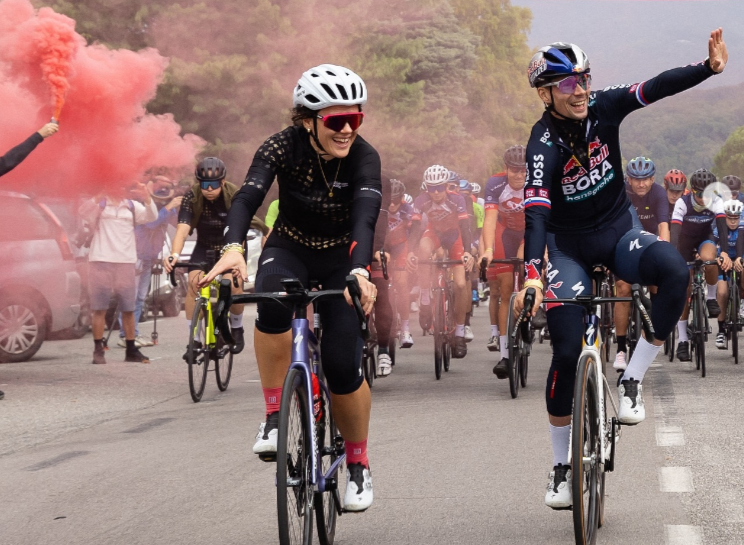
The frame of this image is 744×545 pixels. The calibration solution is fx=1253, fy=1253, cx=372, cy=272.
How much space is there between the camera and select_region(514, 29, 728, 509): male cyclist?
575 cm

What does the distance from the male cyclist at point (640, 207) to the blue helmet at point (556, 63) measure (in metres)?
6.35

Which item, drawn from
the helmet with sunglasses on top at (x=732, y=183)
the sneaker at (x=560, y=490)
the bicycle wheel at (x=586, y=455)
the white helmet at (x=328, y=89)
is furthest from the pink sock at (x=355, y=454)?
the helmet with sunglasses on top at (x=732, y=183)

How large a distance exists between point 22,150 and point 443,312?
15.9 feet

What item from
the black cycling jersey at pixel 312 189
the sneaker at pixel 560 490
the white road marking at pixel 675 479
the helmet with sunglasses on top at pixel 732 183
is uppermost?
the helmet with sunglasses on top at pixel 732 183

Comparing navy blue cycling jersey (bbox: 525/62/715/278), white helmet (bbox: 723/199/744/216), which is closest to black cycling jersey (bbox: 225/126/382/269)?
navy blue cycling jersey (bbox: 525/62/715/278)

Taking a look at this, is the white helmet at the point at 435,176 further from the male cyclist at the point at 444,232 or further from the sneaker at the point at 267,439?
the sneaker at the point at 267,439

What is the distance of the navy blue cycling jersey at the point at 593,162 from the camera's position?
231 inches

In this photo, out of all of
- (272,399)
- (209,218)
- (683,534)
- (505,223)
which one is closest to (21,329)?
(209,218)

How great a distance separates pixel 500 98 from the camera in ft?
242

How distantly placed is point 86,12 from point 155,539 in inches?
880

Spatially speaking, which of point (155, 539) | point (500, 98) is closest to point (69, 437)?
point (155, 539)

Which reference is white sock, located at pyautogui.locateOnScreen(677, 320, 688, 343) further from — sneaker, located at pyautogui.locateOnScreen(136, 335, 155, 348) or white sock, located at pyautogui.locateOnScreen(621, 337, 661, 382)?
white sock, located at pyautogui.locateOnScreen(621, 337, 661, 382)

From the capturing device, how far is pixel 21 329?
1422 cm

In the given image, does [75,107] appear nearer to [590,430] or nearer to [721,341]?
[590,430]
